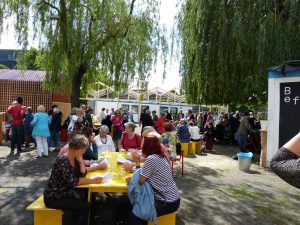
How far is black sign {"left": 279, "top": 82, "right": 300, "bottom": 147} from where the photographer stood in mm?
9852

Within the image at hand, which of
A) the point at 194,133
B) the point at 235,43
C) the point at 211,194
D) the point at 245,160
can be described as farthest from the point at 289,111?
the point at 194,133

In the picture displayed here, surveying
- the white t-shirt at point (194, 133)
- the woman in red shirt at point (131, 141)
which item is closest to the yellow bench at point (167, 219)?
the woman in red shirt at point (131, 141)

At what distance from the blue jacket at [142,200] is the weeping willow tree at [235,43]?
28.4ft

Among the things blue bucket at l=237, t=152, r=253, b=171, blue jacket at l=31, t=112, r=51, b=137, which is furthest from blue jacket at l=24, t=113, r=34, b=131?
blue bucket at l=237, t=152, r=253, b=171

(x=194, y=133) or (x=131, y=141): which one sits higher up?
(x=131, y=141)

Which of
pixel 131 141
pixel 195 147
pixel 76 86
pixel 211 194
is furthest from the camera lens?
pixel 76 86

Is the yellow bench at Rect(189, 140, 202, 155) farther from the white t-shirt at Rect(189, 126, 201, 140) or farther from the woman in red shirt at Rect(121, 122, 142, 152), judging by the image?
the woman in red shirt at Rect(121, 122, 142, 152)

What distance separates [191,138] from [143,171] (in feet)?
32.8

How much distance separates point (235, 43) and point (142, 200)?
9.41 metres

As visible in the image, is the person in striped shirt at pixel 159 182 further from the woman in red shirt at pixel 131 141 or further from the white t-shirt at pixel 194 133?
the white t-shirt at pixel 194 133

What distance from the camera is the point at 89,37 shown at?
13977 mm

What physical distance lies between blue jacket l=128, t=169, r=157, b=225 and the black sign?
6.55 metres

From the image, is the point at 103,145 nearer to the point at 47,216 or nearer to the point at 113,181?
the point at 113,181

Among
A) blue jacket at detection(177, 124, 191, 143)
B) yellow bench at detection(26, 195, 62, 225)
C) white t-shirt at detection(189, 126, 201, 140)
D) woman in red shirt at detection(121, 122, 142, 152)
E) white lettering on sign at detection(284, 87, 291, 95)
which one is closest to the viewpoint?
yellow bench at detection(26, 195, 62, 225)
